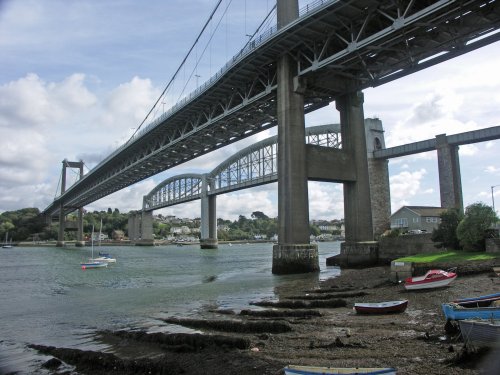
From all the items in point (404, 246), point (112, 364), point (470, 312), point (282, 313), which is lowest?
point (112, 364)

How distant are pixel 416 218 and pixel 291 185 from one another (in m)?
32.7

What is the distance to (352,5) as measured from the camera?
30812mm

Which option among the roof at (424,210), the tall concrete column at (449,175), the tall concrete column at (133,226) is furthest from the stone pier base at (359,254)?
the tall concrete column at (133,226)

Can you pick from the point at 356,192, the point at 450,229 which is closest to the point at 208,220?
the point at 356,192

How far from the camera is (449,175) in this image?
172 feet

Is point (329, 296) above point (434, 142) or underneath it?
underneath

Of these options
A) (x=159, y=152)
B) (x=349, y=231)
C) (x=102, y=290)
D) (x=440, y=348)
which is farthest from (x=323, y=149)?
(x=159, y=152)

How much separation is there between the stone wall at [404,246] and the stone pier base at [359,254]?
0.65 metres

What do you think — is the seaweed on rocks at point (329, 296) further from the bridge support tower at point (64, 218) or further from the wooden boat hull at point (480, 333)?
the bridge support tower at point (64, 218)

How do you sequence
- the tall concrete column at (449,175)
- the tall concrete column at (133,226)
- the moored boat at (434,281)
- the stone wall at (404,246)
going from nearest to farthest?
the moored boat at (434,281) → the stone wall at (404,246) → the tall concrete column at (449,175) → the tall concrete column at (133,226)

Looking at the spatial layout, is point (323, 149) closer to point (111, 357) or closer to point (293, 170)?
point (293, 170)

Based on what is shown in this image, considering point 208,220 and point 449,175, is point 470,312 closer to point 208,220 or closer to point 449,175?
point 449,175

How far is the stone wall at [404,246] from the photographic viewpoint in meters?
35.8

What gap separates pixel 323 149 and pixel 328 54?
847 centimetres
